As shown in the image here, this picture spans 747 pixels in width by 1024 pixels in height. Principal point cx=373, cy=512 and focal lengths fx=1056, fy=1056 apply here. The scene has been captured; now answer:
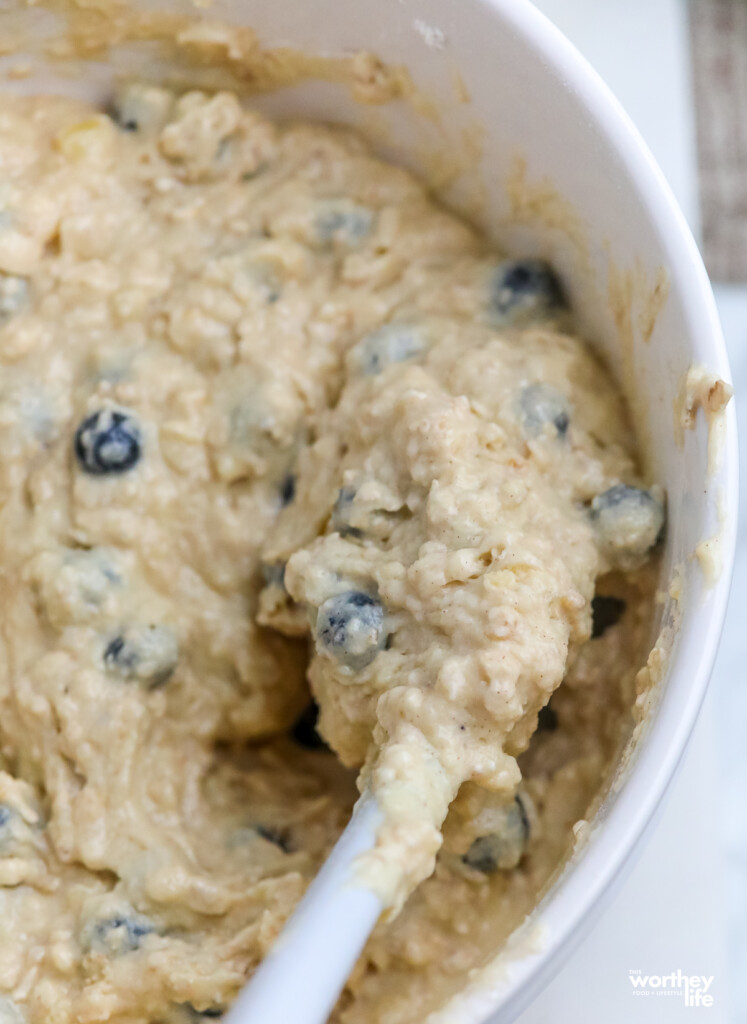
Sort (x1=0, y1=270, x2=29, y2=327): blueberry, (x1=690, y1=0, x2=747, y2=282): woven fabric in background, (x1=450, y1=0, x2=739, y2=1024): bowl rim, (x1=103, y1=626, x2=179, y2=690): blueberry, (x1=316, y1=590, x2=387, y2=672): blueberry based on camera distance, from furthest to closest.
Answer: (x1=690, y1=0, x2=747, y2=282): woven fabric in background
(x1=0, y1=270, x2=29, y2=327): blueberry
(x1=103, y1=626, x2=179, y2=690): blueberry
(x1=316, y1=590, x2=387, y2=672): blueberry
(x1=450, y1=0, x2=739, y2=1024): bowl rim

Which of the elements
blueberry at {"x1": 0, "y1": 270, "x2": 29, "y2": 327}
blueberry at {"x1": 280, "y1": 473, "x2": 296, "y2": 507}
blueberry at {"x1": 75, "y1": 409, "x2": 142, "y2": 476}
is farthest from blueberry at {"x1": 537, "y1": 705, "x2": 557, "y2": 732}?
blueberry at {"x1": 0, "y1": 270, "x2": 29, "y2": 327}

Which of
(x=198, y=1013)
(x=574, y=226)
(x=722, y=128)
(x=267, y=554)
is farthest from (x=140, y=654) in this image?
(x=722, y=128)

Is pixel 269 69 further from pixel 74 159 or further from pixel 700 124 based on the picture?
pixel 700 124

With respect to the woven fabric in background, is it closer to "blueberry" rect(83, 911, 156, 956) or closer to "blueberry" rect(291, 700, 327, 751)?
"blueberry" rect(291, 700, 327, 751)

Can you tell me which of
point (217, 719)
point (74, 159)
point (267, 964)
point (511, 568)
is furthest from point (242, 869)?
point (74, 159)

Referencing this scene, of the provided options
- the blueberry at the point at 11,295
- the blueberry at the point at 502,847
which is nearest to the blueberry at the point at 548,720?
the blueberry at the point at 502,847

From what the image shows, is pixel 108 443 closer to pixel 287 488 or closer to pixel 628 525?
pixel 287 488

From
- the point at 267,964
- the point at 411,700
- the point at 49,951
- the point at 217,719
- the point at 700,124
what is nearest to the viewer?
the point at 267,964
